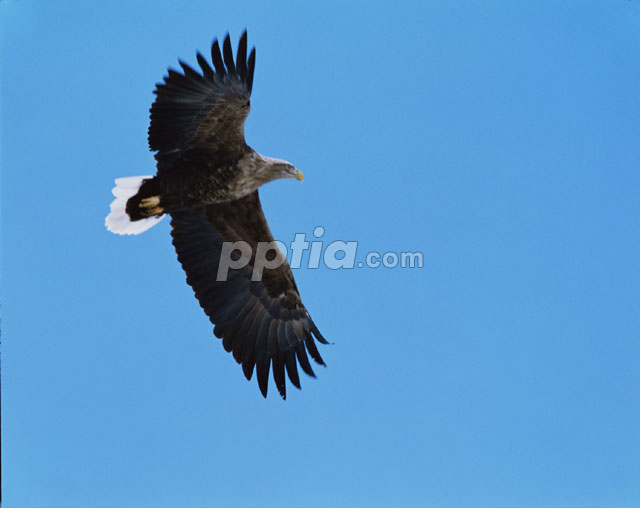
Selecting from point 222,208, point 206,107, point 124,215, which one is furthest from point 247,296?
point 206,107

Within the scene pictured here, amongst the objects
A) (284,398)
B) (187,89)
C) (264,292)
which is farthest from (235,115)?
(284,398)

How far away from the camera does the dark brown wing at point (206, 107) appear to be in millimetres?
6703

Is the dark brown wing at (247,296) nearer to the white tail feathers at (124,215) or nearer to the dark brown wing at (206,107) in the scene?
the white tail feathers at (124,215)

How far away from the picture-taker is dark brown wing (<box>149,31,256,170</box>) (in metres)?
6.70

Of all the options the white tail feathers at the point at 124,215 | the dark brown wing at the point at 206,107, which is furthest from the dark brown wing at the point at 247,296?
the dark brown wing at the point at 206,107

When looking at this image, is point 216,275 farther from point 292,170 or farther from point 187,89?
point 187,89

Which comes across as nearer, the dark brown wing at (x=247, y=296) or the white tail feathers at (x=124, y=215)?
the white tail feathers at (x=124, y=215)

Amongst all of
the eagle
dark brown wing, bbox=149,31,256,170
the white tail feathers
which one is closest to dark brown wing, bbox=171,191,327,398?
the eagle

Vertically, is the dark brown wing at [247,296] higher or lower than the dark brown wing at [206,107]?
lower

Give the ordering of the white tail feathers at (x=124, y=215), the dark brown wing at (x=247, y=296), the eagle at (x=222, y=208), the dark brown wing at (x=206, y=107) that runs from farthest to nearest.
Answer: the dark brown wing at (x=247, y=296)
the white tail feathers at (x=124, y=215)
the eagle at (x=222, y=208)
the dark brown wing at (x=206, y=107)

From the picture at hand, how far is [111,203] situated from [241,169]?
147cm

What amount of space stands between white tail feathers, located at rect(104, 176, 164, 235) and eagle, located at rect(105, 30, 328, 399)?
Result: 11mm

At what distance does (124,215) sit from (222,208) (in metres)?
1.06

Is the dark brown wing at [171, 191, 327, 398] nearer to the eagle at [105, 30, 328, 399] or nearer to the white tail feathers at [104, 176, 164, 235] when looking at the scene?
the eagle at [105, 30, 328, 399]
